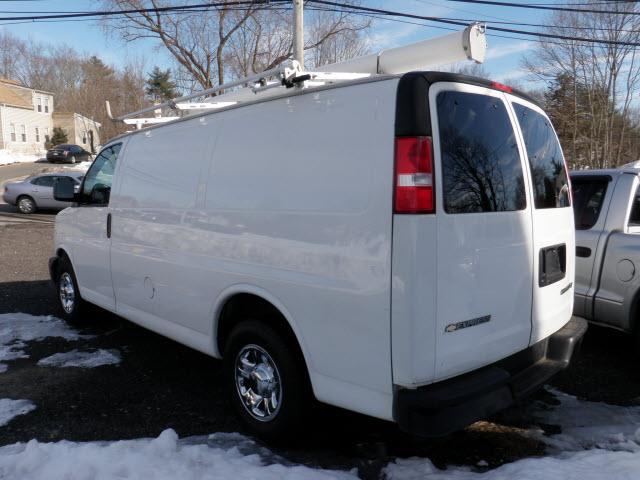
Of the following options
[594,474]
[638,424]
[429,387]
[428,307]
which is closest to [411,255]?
[428,307]

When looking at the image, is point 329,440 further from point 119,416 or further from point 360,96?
point 360,96

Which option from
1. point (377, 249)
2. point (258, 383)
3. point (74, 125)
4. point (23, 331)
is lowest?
point (23, 331)

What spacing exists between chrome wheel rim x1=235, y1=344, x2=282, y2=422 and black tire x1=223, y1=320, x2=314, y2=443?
0.9 inches

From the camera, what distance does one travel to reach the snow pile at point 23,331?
198 inches

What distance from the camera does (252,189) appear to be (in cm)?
319

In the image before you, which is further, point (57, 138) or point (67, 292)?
point (57, 138)

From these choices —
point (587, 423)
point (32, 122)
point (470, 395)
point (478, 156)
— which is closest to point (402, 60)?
point (478, 156)

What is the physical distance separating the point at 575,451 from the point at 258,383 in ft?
6.46

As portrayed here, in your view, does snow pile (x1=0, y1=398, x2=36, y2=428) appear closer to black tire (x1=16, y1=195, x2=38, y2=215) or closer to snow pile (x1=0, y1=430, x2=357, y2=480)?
snow pile (x1=0, y1=430, x2=357, y2=480)

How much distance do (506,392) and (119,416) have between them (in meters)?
2.62

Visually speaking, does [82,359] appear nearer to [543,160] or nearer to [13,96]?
[543,160]

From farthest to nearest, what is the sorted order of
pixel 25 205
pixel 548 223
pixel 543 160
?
pixel 25 205
pixel 543 160
pixel 548 223

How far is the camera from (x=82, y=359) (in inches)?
189

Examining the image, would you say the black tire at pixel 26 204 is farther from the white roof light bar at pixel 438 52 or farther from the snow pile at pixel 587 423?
the snow pile at pixel 587 423
